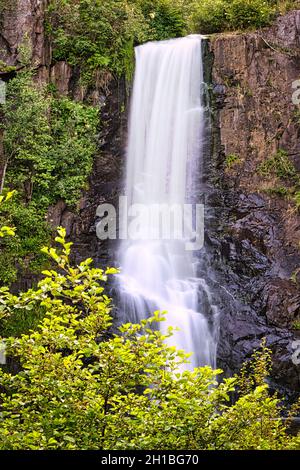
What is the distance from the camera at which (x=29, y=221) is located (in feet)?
49.7

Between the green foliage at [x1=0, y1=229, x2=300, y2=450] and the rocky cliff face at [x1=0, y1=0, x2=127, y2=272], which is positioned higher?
the rocky cliff face at [x1=0, y1=0, x2=127, y2=272]

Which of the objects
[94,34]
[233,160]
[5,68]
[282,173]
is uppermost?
[94,34]

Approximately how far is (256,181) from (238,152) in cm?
100

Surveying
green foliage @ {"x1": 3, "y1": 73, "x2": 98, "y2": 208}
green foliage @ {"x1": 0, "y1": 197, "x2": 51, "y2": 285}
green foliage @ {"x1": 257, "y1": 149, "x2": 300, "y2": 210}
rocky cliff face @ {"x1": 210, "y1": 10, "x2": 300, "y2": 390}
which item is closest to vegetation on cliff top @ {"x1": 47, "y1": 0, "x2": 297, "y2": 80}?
rocky cliff face @ {"x1": 210, "y1": 10, "x2": 300, "y2": 390}

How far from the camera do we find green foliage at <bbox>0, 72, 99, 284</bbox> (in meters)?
14.9

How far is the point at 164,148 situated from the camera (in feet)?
55.5

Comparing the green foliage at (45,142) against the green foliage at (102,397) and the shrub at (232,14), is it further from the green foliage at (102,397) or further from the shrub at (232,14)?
the green foliage at (102,397)

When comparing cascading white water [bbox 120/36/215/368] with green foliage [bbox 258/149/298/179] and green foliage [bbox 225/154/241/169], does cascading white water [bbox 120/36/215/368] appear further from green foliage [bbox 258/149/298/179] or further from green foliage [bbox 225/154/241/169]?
green foliage [bbox 258/149/298/179]

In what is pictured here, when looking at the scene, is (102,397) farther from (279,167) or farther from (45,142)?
(279,167)

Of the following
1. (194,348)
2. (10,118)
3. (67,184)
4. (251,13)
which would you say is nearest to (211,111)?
(251,13)

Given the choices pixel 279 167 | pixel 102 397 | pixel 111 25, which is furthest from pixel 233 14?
pixel 102 397

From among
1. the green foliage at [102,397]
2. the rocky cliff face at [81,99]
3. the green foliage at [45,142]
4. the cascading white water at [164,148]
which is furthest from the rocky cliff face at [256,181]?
the green foliage at [102,397]

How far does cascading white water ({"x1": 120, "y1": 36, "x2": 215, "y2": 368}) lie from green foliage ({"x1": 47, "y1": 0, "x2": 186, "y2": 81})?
510 millimetres
